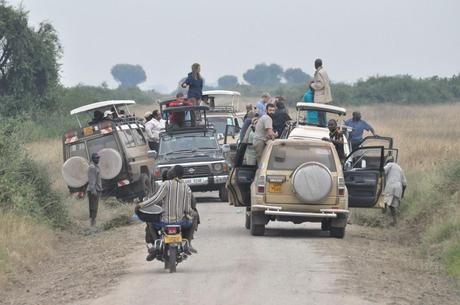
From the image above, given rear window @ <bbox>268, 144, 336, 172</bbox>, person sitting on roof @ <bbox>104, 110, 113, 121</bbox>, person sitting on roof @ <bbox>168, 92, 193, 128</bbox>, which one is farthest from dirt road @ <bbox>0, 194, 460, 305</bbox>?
person sitting on roof @ <bbox>104, 110, 113, 121</bbox>

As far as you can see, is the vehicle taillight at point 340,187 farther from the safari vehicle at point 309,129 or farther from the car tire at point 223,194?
the car tire at point 223,194

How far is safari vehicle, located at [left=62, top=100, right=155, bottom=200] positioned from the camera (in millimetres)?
29250

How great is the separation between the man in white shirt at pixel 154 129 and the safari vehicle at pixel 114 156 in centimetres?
49

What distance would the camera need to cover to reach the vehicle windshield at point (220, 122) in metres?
34.9

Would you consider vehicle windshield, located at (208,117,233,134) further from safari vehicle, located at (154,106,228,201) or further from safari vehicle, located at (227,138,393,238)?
safari vehicle, located at (227,138,393,238)

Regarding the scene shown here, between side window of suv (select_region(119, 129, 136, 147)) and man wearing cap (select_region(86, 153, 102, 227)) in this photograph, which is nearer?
man wearing cap (select_region(86, 153, 102, 227))

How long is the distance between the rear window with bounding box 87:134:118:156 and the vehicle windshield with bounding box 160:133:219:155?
1425 mm

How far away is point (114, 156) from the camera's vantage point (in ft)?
96.0

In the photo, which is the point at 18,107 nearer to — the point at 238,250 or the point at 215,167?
the point at 215,167

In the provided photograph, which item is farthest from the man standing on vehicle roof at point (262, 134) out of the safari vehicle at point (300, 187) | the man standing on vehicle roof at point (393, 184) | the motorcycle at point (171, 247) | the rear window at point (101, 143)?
the rear window at point (101, 143)

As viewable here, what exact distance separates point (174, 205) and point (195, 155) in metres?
12.4

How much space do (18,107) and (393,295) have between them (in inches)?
1732

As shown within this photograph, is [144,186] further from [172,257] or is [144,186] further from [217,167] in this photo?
[172,257]

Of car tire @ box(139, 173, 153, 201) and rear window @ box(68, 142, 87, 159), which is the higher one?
rear window @ box(68, 142, 87, 159)
